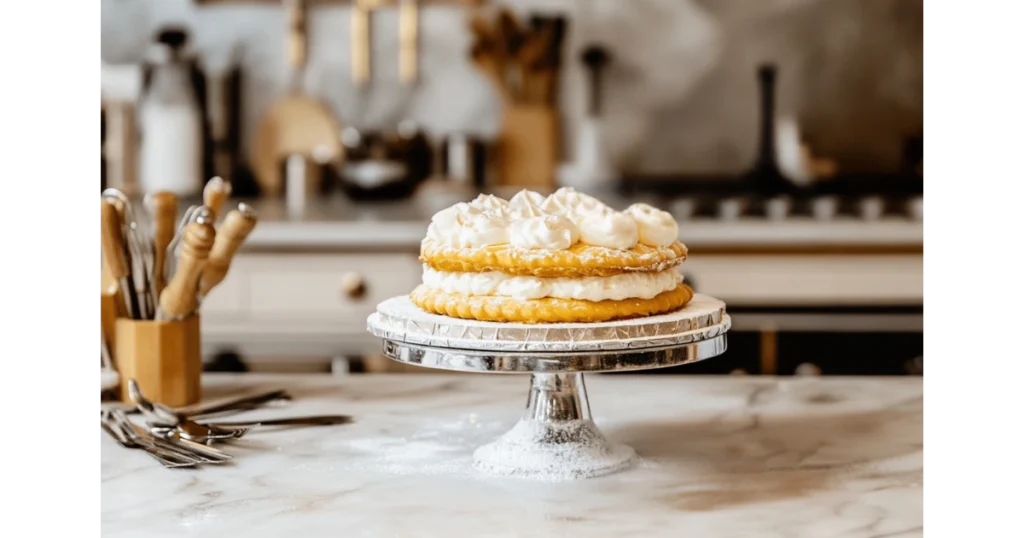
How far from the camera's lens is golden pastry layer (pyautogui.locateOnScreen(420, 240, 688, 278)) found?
1.14m

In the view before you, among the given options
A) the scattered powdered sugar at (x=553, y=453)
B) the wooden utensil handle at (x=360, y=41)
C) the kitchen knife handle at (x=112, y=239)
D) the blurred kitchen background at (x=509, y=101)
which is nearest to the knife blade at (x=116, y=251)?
the kitchen knife handle at (x=112, y=239)

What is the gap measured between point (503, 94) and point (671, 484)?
231cm

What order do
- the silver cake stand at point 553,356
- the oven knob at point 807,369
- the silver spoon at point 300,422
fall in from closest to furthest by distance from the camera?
the silver cake stand at point 553,356
the silver spoon at point 300,422
the oven knob at point 807,369

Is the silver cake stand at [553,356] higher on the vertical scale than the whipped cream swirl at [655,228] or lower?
lower

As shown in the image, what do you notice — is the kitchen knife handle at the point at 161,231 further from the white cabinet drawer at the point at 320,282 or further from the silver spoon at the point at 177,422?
the white cabinet drawer at the point at 320,282

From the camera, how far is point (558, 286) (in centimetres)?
114

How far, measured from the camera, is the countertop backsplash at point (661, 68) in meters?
3.31

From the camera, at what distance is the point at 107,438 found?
1.26 metres

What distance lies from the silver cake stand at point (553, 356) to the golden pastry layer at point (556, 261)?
0.05 metres

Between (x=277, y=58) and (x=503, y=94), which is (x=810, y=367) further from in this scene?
(x=277, y=58)

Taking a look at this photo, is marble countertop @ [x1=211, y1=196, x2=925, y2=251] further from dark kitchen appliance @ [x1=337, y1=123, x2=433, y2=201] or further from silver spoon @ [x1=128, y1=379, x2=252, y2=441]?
silver spoon @ [x1=128, y1=379, x2=252, y2=441]

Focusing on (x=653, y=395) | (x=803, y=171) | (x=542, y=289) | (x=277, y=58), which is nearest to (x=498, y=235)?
(x=542, y=289)

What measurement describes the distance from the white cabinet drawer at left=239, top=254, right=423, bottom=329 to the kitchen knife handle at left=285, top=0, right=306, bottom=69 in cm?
88

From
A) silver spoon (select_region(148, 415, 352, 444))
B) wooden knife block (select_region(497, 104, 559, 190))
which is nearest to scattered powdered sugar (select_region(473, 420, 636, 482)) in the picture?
silver spoon (select_region(148, 415, 352, 444))
